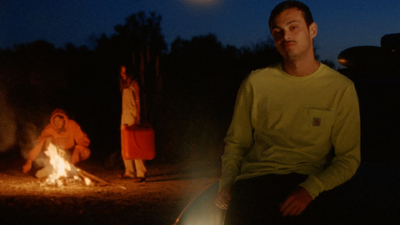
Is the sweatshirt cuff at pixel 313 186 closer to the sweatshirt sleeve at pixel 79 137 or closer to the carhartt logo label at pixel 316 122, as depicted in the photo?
the carhartt logo label at pixel 316 122

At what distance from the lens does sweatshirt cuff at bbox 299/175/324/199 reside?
2.20 m

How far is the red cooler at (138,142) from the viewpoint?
29.5ft

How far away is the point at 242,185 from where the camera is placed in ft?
7.77

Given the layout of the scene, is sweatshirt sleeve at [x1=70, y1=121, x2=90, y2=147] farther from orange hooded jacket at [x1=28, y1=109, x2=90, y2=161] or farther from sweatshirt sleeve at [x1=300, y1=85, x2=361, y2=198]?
sweatshirt sleeve at [x1=300, y1=85, x2=361, y2=198]

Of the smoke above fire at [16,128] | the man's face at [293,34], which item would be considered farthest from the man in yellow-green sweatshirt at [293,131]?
the smoke above fire at [16,128]

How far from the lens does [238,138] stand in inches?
103

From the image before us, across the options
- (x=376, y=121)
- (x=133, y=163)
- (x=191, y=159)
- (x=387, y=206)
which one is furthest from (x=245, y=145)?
(x=191, y=159)

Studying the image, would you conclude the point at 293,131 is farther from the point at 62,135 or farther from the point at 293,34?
the point at 62,135

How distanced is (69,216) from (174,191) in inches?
90.2

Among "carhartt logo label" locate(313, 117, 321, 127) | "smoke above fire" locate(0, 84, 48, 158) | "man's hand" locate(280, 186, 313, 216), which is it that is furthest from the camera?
"smoke above fire" locate(0, 84, 48, 158)

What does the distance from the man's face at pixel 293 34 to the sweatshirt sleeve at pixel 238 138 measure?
0.25 meters

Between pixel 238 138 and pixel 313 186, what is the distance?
51 centimetres

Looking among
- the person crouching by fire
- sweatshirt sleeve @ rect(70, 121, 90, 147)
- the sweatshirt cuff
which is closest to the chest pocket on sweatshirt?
the sweatshirt cuff

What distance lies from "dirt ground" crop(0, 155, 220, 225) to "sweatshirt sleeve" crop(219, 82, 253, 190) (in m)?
4.05
